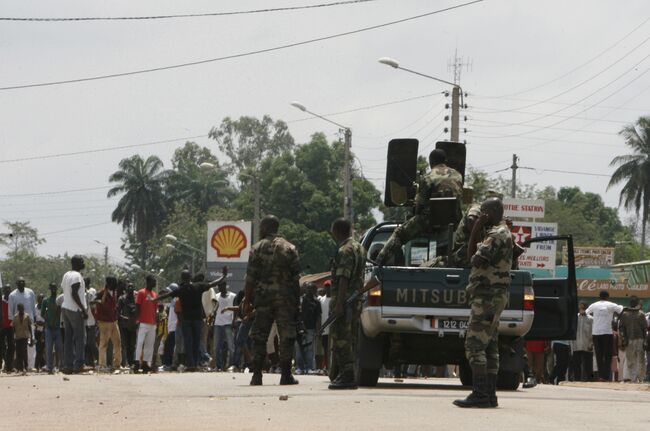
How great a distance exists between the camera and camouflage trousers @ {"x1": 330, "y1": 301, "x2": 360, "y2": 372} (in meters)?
15.8

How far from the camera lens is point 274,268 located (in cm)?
1620

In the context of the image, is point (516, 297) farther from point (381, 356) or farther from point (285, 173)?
point (285, 173)

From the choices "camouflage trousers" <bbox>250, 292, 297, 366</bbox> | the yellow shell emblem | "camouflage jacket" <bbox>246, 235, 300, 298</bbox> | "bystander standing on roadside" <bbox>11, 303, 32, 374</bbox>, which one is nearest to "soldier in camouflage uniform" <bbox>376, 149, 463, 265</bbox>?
"camouflage jacket" <bbox>246, 235, 300, 298</bbox>

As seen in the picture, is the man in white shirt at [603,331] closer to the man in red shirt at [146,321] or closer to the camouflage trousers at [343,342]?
the man in red shirt at [146,321]

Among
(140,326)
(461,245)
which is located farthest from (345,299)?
(140,326)

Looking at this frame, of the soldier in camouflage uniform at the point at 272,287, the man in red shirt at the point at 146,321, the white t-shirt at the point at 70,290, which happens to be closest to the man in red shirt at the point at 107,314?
the man in red shirt at the point at 146,321

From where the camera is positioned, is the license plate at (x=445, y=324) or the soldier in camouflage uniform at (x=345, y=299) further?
the license plate at (x=445, y=324)

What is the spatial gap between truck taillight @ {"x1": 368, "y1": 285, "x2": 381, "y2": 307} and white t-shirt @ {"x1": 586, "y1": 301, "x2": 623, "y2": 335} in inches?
472

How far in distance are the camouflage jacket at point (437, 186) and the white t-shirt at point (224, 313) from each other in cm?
1054

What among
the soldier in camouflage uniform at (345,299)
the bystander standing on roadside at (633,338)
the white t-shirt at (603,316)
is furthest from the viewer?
the white t-shirt at (603,316)

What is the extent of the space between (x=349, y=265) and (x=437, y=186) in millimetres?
1556

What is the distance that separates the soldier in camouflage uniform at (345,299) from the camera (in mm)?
15797

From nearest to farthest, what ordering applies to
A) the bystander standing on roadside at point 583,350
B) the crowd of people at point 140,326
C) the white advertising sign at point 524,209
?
the crowd of people at point 140,326, the bystander standing on roadside at point 583,350, the white advertising sign at point 524,209

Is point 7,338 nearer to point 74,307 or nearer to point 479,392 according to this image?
point 74,307
